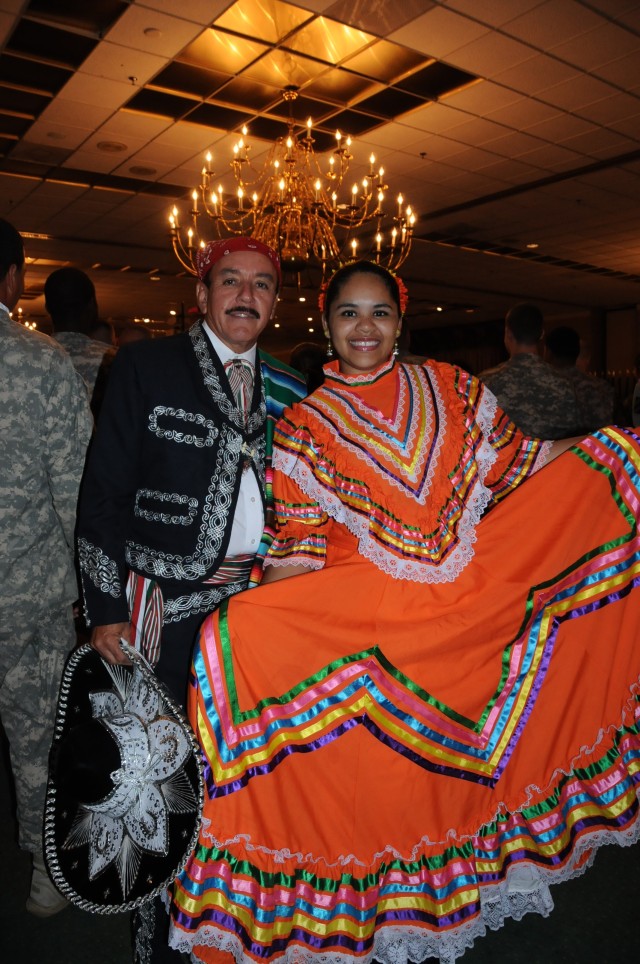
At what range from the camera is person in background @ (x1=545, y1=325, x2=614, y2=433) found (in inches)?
180

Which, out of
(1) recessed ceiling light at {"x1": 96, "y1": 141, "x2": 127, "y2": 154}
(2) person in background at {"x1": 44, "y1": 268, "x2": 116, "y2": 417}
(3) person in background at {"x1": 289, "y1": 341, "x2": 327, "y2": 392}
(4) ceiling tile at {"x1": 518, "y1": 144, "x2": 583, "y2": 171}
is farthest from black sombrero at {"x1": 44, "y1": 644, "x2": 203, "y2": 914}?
(4) ceiling tile at {"x1": 518, "y1": 144, "x2": 583, "y2": 171}

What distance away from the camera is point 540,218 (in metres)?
9.52

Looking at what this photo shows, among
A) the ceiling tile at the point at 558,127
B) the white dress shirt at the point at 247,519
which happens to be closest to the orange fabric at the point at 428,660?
the white dress shirt at the point at 247,519

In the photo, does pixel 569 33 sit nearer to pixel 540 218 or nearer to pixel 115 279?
pixel 540 218

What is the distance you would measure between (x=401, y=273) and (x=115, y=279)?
5.20 metres

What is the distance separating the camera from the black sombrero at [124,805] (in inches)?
61.9

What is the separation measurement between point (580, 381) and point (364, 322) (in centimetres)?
311

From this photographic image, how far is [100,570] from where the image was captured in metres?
1.86

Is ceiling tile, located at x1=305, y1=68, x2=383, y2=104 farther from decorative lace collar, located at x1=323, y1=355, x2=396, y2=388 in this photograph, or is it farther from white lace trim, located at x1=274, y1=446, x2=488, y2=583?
white lace trim, located at x1=274, y1=446, x2=488, y2=583

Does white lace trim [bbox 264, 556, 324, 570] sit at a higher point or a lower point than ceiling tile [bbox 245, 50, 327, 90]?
lower

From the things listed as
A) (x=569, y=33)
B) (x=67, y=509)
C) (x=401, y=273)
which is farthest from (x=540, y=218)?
(x=67, y=509)

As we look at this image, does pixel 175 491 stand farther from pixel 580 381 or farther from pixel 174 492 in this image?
pixel 580 381

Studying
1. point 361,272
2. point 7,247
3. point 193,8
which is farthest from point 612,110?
point 7,247

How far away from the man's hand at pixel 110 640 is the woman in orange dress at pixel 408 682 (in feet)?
0.78
